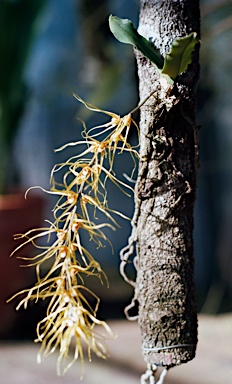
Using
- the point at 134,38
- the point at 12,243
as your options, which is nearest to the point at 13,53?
the point at 12,243

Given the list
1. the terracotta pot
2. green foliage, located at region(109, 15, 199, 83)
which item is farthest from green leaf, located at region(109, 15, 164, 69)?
the terracotta pot

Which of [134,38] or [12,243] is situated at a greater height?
[134,38]

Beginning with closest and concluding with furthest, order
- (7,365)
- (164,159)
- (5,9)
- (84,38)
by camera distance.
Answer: (164,159) → (7,365) → (5,9) → (84,38)

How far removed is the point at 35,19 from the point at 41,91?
1.49 ft

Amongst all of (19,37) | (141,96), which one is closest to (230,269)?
(19,37)

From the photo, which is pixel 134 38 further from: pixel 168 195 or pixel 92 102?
pixel 92 102

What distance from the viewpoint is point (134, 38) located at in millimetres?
389

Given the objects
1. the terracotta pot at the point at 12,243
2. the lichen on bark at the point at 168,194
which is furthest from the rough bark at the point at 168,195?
the terracotta pot at the point at 12,243

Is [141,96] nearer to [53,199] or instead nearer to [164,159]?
[164,159]

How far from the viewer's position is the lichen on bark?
1.34 ft

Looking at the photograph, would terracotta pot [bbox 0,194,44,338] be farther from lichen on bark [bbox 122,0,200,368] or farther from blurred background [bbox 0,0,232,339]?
lichen on bark [bbox 122,0,200,368]

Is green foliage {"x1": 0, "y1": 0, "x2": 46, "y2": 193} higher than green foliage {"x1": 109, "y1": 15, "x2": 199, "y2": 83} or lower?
higher

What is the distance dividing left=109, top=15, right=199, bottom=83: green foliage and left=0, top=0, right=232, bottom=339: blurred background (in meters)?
0.98

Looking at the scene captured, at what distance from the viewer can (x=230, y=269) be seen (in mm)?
1709
